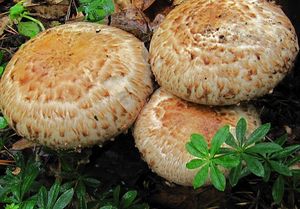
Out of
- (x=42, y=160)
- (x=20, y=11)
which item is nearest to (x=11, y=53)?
(x=20, y=11)

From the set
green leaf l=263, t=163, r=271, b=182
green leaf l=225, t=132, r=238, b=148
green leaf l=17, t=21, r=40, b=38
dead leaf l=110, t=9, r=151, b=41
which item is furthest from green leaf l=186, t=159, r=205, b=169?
green leaf l=17, t=21, r=40, b=38

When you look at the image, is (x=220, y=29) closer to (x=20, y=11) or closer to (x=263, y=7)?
(x=263, y=7)

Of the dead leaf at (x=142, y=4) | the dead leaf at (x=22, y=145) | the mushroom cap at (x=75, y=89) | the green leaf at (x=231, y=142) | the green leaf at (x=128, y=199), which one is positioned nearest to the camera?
the green leaf at (x=231, y=142)

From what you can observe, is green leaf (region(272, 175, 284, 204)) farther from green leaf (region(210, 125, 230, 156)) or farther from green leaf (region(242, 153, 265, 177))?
green leaf (region(210, 125, 230, 156))

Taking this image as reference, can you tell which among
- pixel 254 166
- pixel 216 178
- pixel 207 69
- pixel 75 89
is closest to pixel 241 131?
pixel 254 166

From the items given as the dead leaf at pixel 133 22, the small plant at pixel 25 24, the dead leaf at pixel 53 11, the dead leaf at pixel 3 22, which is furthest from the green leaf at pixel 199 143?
the dead leaf at pixel 3 22

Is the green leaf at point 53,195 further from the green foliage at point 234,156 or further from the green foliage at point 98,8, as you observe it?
the green foliage at point 98,8

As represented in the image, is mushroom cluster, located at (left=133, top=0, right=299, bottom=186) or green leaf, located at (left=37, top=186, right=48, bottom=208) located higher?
mushroom cluster, located at (left=133, top=0, right=299, bottom=186)
